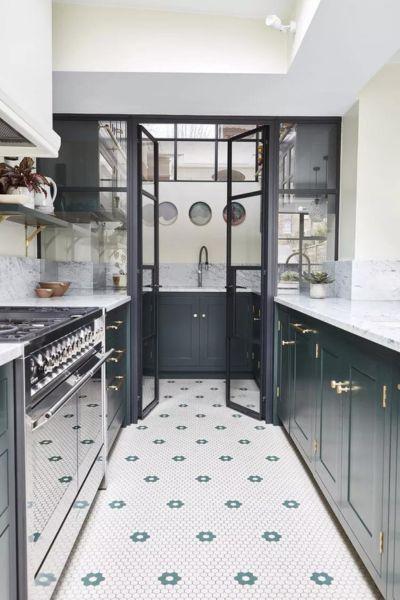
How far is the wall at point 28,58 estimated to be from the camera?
152 cm

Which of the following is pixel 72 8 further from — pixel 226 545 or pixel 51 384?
pixel 226 545

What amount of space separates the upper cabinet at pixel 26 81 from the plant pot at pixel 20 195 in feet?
0.73

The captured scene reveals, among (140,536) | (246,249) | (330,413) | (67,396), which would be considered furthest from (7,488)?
(246,249)

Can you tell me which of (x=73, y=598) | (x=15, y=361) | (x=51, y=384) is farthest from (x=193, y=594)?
(x=15, y=361)

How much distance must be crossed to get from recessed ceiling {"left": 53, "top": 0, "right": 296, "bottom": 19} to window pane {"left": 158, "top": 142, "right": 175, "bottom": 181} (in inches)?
90.0

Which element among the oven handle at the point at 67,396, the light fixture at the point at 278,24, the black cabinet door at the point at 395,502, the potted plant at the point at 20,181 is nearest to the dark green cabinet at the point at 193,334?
the potted plant at the point at 20,181

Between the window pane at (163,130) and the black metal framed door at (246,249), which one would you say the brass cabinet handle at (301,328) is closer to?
the black metal framed door at (246,249)

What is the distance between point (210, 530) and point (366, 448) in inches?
34.1

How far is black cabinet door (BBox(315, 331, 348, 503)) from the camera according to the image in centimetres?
181

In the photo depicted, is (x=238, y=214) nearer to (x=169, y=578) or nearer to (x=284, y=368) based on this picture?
(x=284, y=368)

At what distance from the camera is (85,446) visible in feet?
6.18

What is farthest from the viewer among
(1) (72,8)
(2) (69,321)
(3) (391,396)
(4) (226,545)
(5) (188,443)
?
(5) (188,443)

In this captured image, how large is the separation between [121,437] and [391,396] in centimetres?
216

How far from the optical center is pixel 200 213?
5.42m
